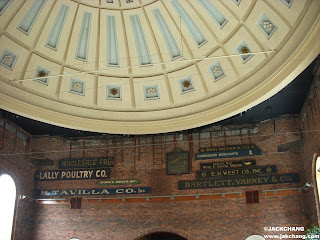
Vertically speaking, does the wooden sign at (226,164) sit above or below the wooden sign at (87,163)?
below

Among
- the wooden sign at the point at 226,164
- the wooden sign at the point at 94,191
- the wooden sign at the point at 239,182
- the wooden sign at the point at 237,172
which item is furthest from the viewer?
the wooden sign at the point at 94,191

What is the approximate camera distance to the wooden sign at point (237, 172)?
18969 mm

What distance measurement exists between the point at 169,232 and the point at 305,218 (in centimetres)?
696

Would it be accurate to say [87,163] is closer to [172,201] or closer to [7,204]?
[7,204]

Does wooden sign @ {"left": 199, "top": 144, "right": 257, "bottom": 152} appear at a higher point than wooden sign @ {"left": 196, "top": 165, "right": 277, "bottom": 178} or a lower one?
higher

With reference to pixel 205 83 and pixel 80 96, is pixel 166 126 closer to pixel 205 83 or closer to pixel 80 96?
pixel 205 83

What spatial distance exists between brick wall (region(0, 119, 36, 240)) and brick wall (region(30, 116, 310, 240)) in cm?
58

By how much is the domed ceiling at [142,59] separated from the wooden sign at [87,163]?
7.07 feet

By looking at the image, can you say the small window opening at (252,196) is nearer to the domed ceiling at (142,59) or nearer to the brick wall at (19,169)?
the domed ceiling at (142,59)

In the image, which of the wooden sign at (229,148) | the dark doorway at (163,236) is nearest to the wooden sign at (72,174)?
the dark doorway at (163,236)

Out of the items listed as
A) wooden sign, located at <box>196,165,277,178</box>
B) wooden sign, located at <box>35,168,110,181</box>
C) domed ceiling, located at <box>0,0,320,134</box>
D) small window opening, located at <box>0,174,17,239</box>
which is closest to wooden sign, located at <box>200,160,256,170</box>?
wooden sign, located at <box>196,165,277,178</box>

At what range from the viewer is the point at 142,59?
63.3 feet

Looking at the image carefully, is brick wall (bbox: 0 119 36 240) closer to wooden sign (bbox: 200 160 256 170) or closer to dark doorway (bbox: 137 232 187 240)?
dark doorway (bbox: 137 232 187 240)

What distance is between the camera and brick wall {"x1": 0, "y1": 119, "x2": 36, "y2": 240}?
19062mm
